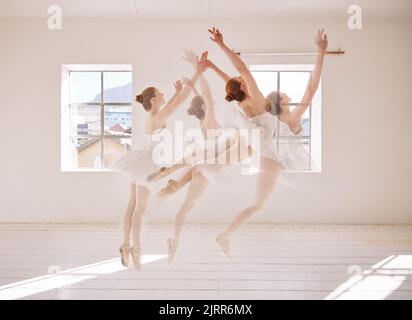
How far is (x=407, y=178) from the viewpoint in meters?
4.70

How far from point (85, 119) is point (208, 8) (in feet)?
5.67

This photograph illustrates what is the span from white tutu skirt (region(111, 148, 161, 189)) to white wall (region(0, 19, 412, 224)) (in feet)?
4.15

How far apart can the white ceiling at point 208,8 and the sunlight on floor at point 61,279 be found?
95.5 inches

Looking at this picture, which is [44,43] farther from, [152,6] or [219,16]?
[219,16]

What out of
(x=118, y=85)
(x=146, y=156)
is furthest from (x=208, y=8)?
(x=146, y=156)

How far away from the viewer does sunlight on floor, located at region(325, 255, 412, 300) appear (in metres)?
2.75

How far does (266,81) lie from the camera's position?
13.0 ft

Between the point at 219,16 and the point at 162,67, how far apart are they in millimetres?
789

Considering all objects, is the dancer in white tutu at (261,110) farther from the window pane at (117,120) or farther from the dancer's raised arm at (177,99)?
the window pane at (117,120)

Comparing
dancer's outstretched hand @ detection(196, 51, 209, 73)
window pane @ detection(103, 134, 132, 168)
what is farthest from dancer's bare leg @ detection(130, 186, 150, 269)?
dancer's outstretched hand @ detection(196, 51, 209, 73)

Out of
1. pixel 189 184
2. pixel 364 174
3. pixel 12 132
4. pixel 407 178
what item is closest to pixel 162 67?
pixel 189 184

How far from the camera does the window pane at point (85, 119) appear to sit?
164 inches

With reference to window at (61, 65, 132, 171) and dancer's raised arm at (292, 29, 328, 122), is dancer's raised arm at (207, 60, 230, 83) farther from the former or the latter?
window at (61, 65, 132, 171)

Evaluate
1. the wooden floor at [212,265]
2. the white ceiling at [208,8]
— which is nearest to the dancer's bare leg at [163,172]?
the wooden floor at [212,265]
